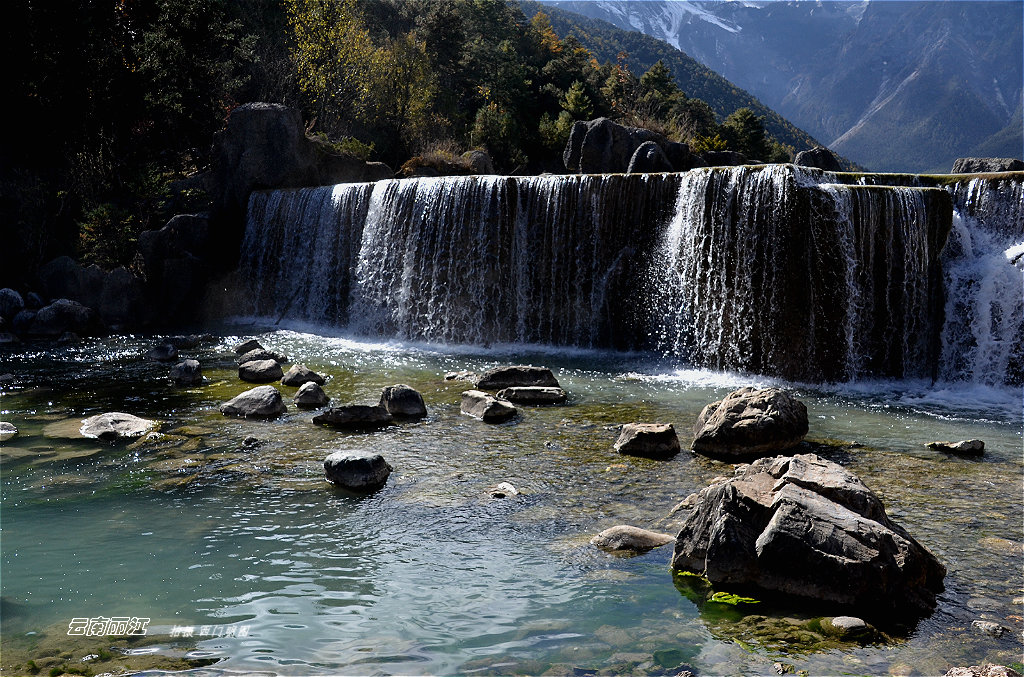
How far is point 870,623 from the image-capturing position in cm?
395

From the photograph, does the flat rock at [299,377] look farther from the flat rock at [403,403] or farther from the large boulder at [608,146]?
the large boulder at [608,146]

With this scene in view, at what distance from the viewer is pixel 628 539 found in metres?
5.05

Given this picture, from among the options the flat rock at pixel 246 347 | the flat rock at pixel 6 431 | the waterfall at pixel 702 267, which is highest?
the waterfall at pixel 702 267

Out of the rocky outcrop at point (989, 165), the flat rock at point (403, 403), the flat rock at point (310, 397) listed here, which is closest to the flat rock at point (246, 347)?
the flat rock at point (310, 397)

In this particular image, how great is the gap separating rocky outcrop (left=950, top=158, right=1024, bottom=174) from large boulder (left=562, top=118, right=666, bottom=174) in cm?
820

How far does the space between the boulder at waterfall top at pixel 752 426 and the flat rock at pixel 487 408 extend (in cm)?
223

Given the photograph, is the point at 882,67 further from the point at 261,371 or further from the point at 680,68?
the point at 261,371

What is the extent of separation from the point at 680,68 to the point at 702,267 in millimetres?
73743

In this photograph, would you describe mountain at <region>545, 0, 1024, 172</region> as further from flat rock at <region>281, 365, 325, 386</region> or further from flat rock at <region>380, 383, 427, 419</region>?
flat rock at <region>380, 383, 427, 419</region>

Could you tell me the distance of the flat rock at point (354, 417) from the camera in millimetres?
8414

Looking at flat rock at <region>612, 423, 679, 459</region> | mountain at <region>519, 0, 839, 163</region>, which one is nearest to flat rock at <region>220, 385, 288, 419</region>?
flat rock at <region>612, 423, 679, 459</region>

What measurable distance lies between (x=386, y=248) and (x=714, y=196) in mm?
7404

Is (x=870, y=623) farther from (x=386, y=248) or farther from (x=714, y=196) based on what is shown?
(x=386, y=248)

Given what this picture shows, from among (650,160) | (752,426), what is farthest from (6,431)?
(650,160)
